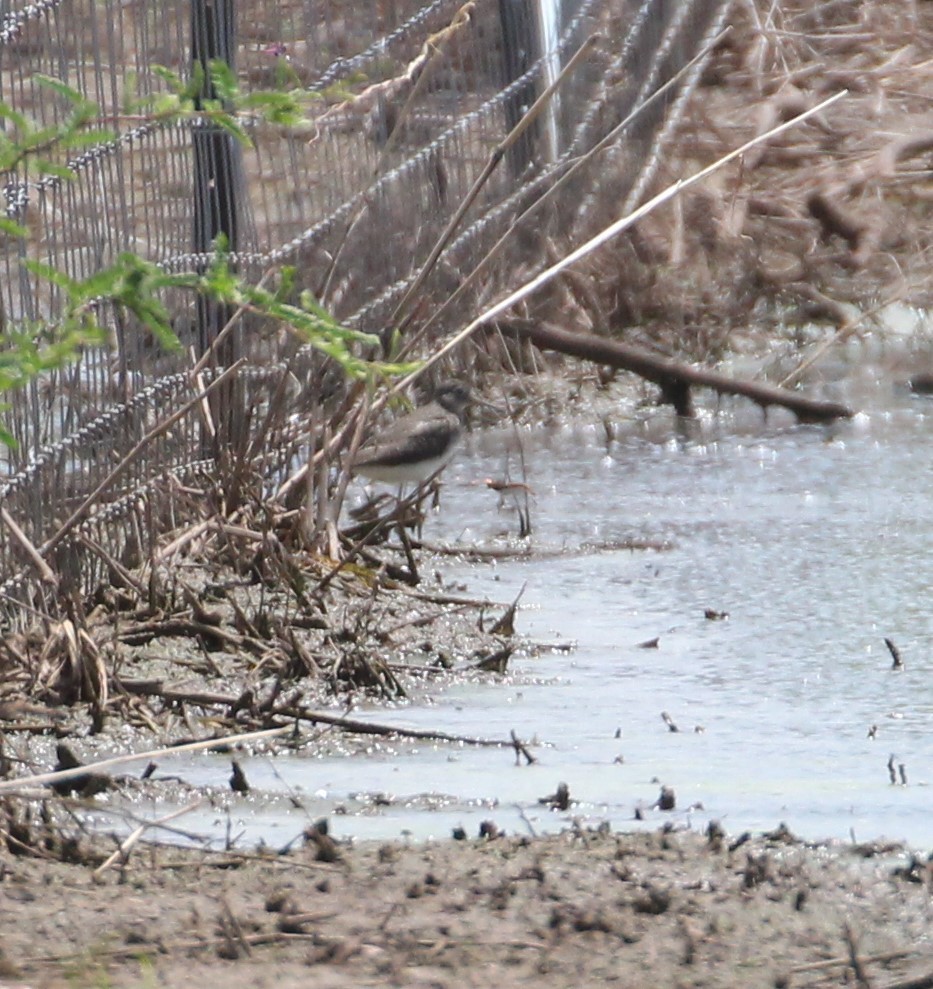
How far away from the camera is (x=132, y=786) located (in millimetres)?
3877

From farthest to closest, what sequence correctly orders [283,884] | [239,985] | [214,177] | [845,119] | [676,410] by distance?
1. [845,119]
2. [676,410]
3. [214,177]
4. [283,884]
5. [239,985]

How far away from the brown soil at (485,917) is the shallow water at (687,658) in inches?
10.5

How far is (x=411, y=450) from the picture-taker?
661 cm

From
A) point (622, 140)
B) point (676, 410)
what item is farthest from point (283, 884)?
point (622, 140)

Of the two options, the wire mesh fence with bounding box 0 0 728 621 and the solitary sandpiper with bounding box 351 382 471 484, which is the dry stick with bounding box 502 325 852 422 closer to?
the wire mesh fence with bounding box 0 0 728 621

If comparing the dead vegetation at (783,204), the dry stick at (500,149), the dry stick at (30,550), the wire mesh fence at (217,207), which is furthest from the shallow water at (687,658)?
the dead vegetation at (783,204)

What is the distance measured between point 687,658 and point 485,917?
2.05 m

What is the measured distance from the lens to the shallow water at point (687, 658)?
3.86 metres

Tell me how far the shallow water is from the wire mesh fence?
71cm

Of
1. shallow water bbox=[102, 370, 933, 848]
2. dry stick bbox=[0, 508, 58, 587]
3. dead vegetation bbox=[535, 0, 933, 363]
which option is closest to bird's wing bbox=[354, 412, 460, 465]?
shallow water bbox=[102, 370, 933, 848]

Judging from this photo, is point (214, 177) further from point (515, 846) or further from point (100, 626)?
point (515, 846)

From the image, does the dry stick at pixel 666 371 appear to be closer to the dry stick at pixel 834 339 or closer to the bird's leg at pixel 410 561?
the dry stick at pixel 834 339

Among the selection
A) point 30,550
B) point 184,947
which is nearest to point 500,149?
point 30,550

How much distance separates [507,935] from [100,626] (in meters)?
2.02
